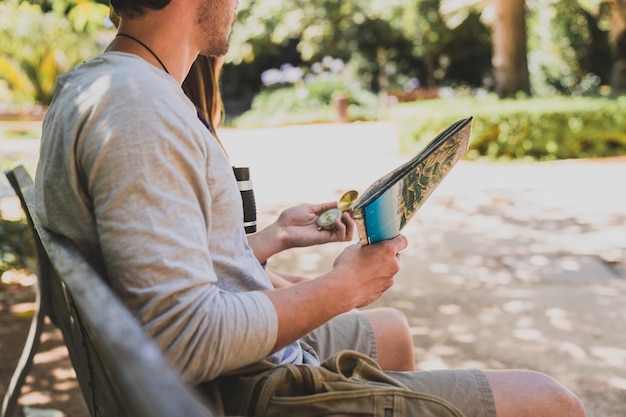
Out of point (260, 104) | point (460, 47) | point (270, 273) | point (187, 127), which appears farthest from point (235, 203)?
point (460, 47)

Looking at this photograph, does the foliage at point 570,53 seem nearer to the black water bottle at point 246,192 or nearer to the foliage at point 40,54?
the foliage at point 40,54

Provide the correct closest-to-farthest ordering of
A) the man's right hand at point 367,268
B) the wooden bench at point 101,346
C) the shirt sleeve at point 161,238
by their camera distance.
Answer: the wooden bench at point 101,346, the shirt sleeve at point 161,238, the man's right hand at point 367,268

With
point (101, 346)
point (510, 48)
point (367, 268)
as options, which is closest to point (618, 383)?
point (367, 268)

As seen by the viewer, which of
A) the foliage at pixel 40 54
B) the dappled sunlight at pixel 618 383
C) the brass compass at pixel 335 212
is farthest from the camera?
the foliage at pixel 40 54

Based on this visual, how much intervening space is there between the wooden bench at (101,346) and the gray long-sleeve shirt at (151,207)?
0.07 m

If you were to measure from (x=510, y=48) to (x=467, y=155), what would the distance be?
137 inches

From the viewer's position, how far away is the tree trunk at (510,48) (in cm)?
1482

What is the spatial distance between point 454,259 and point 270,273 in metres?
3.78

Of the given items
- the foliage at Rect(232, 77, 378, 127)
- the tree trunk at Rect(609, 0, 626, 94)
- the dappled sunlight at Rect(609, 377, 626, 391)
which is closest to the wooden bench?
the dappled sunlight at Rect(609, 377, 626, 391)

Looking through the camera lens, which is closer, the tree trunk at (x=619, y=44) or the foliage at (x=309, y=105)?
the tree trunk at (x=619, y=44)

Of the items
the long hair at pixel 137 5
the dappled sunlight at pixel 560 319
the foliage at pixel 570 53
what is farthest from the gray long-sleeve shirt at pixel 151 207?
the foliage at pixel 570 53

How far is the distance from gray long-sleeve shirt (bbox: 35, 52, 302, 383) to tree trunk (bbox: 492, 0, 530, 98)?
14561mm

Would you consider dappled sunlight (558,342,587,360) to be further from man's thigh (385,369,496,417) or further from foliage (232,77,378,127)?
foliage (232,77,378,127)

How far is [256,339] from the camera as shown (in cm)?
136
